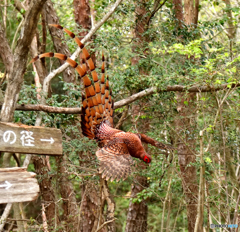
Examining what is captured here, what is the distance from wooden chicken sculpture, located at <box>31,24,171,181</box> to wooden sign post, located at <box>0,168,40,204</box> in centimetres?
108

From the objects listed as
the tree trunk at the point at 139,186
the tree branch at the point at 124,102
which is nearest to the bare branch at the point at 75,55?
the tree branch at the point at 124,102

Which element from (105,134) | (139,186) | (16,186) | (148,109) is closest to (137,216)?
(139,186)

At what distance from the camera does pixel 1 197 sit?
254cm

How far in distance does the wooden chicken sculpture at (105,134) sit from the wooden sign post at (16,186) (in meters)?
1.08

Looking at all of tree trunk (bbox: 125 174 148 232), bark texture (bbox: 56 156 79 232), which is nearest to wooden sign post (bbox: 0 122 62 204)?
bark texture (bbox: 56 156 79 232)

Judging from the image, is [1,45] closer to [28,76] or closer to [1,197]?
[1,197]

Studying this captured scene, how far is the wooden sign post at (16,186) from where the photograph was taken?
2.57m

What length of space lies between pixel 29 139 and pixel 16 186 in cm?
44

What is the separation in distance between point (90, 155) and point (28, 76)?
7.44 metres

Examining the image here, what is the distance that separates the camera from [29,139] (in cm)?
288

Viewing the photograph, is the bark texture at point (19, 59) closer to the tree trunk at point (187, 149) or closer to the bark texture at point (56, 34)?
the tree trunk at point (187, 149)

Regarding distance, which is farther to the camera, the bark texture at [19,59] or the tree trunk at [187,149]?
the tree trunk at [187,149]

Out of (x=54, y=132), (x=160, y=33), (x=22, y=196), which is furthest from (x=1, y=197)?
(x=160, y=33)

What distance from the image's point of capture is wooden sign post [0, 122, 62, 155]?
2.78 metres
